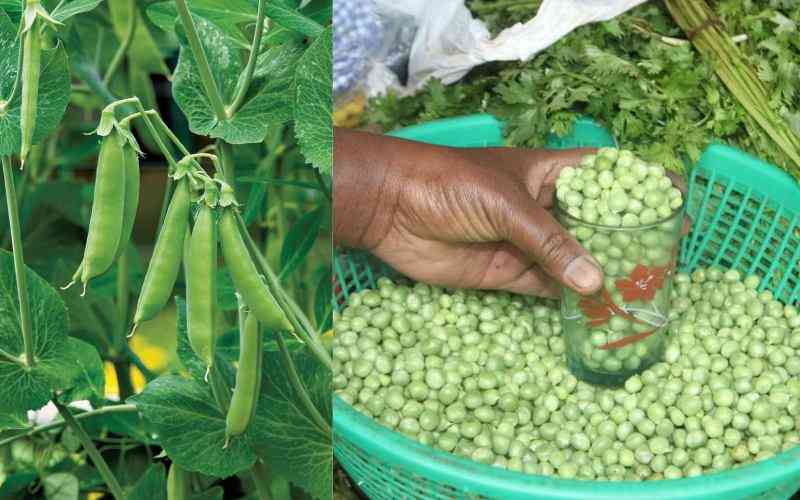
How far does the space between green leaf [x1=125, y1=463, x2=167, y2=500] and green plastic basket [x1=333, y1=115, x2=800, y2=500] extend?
260 mm

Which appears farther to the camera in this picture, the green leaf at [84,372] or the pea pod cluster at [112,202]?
the green leaf at [84,372]

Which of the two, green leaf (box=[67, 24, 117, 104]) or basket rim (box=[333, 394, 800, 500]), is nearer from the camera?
green leaf (box=[67, 24, 117, 104])

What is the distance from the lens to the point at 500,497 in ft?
3.09

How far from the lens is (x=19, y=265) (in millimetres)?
730

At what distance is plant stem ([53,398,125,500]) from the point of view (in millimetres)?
821

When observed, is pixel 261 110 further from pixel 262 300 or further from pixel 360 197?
pixel 360 197

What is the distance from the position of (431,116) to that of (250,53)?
0.77 m

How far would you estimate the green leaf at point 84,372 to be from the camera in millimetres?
793

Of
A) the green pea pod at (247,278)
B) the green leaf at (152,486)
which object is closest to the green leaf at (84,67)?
the green pea pod at (247,278)

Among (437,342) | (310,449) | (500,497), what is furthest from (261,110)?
(437,342)

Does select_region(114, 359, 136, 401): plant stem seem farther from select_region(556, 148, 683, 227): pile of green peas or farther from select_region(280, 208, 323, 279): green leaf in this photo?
select_region(556, 148, 683, 227): pile of green peas

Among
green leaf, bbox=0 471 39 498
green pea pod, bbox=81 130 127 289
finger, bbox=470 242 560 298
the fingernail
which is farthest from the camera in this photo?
finger, bbox=470 242 560 298

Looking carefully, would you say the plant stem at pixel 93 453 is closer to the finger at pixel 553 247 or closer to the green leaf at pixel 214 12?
the green leaf at pixel 214 12

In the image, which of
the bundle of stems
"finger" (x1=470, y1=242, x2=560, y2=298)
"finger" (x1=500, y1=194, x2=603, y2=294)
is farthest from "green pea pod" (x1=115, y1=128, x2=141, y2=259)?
the bundle of stems
